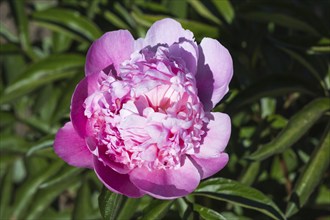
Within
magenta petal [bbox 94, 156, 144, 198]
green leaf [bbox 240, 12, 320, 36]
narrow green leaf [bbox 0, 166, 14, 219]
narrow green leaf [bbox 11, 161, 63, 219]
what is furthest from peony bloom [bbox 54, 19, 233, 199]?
narrow green leaf [bbox 0, 166, 14, 219]

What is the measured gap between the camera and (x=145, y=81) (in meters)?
0.87

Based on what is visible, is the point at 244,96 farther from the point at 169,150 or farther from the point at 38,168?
the point at 38,168

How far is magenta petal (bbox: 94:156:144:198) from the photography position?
0.88 meters

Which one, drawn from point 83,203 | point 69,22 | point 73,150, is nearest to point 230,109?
point 73,150

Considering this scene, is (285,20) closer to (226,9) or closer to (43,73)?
(226,9)

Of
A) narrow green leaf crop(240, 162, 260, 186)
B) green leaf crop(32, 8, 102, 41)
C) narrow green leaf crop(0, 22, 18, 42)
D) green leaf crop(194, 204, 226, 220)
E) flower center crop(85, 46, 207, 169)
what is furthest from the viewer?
narrow green leaf crop(0, 22, 18, 42)

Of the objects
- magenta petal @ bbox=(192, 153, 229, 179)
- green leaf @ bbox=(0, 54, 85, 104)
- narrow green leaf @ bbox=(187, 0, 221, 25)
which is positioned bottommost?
green leaf @ bbox=(0, 54, 85, 104)

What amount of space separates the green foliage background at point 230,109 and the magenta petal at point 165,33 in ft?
0.56

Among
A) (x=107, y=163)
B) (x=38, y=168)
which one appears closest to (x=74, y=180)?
(x=38, y=168)

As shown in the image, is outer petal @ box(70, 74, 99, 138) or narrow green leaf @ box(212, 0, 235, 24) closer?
outer petal @ box(70, 74, 99, 138)

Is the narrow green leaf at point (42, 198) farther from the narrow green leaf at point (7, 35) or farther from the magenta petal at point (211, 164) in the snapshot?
the magenta petal at point (211, 164)

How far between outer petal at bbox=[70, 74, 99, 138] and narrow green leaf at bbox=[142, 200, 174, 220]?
222 mm

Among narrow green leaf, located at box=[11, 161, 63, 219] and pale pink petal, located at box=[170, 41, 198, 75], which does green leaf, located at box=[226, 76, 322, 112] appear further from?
narrow green leaf, located at box=[11, 161, 63, 219]

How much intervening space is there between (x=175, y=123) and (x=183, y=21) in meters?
0.50
